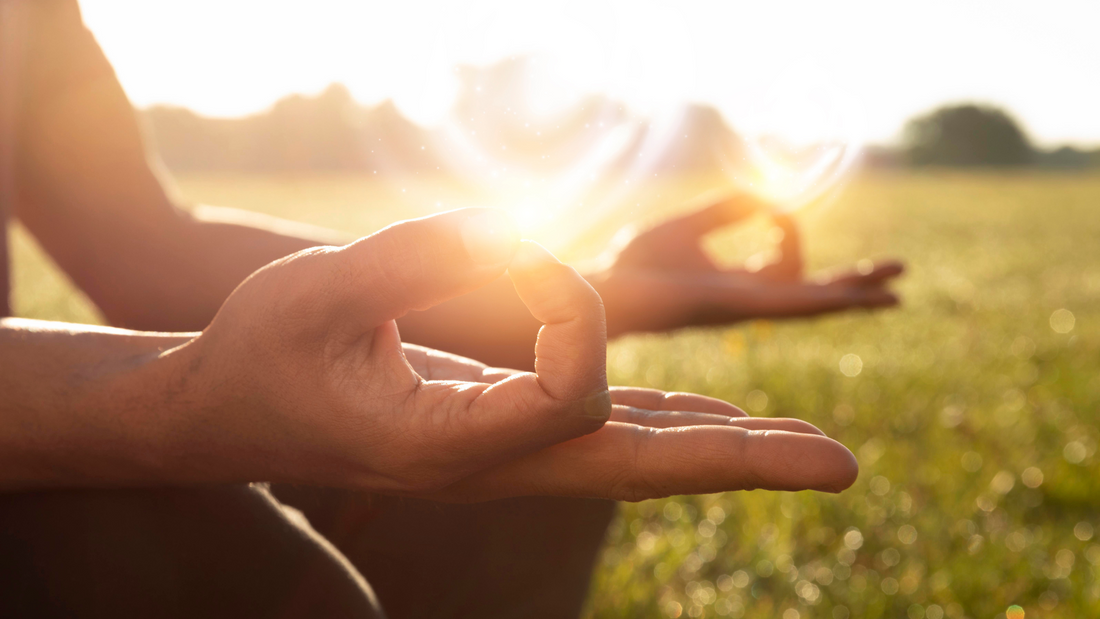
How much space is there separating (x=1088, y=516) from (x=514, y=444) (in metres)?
3.77

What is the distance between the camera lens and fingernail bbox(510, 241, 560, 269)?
94 centimetres

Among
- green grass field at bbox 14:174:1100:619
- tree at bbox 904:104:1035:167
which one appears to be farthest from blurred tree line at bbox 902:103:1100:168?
green grass field at bbox 14:174:1100:619

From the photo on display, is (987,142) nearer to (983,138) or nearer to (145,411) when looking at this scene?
(983,138)

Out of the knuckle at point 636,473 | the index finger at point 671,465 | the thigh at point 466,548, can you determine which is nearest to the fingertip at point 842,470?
the index finger at point 671,465

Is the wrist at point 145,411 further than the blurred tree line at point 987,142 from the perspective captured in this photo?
No

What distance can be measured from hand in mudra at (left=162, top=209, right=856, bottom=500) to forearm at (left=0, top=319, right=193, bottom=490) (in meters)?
0.06

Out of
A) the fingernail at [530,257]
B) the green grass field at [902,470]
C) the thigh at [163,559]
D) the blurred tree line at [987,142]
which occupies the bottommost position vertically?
the blurred tree line at [987,142]

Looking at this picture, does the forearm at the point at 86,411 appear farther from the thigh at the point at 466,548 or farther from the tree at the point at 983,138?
the tree at the point at 983,138

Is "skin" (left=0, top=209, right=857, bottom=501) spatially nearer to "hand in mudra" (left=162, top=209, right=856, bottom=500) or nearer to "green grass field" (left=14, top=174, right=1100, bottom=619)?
"hand in mudra" (left=162, top=209, right=856, bottom=500)

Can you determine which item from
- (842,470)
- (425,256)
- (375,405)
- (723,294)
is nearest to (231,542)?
(375,405)

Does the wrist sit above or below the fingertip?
above

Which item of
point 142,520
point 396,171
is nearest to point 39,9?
point 396,171

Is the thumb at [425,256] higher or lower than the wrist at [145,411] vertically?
higher

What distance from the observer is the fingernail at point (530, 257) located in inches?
37.1
